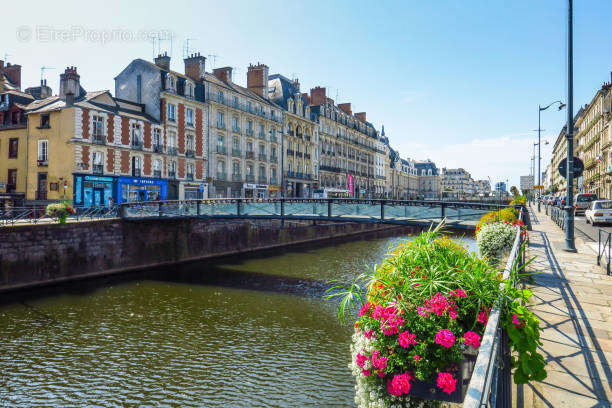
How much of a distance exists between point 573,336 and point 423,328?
3.29 meters

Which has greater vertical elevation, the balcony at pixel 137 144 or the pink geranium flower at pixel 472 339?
the balcony at pixel 137 144

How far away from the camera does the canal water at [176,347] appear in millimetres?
8375

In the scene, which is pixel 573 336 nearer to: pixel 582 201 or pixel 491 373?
pixel 491 373

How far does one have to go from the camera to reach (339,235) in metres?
40.0

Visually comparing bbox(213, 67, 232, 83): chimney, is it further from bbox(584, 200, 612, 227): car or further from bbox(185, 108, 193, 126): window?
bbox(584, 200, 612, 227): car

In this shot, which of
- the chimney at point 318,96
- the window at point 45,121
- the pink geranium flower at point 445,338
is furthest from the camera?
the chimney at point 318,96

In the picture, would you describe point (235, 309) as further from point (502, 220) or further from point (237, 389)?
point (502, 220)

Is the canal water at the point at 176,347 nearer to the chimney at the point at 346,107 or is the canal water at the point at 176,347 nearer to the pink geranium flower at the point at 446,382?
the pink geranium flower at the point at 446,382

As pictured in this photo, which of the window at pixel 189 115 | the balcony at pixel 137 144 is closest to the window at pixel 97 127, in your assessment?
the balcony at pixel 137 144

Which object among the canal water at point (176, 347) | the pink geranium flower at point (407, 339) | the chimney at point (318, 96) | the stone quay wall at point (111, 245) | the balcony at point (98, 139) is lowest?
the canal water at point (176, 347)

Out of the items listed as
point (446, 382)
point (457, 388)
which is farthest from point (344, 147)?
point (446, 382)

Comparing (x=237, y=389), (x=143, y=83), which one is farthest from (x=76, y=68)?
(x=237, y=389)

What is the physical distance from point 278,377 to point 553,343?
5981mm

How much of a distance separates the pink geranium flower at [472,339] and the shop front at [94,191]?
29576 millimetres
